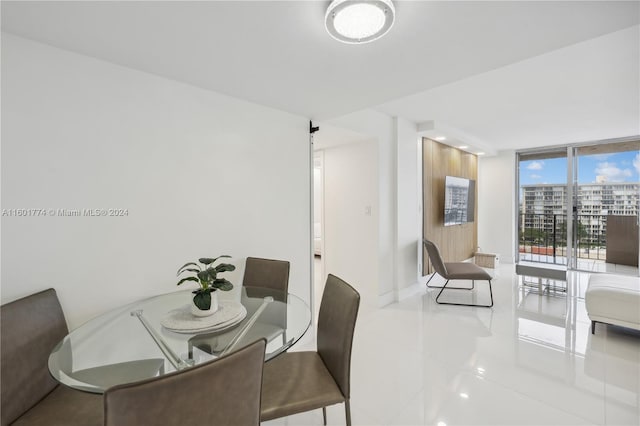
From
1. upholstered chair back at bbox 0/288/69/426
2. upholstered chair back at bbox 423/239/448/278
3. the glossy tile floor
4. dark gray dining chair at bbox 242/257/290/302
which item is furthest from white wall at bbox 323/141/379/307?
upholstered chair back at bbox 0/288/69/426

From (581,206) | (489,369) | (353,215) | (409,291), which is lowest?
(489,369)

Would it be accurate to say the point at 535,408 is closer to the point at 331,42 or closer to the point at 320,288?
→ the point at 331,42

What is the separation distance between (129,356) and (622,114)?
5.94 meters

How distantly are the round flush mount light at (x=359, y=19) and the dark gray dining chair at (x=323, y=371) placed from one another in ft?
4.09

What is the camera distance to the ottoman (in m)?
2.64

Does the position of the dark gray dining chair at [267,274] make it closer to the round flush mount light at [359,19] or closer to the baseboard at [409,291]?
the round flush mount light at [359,19]

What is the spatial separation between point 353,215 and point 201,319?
2.76 metres

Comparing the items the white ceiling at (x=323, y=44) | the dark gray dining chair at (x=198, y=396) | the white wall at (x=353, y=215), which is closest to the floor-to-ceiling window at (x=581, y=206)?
the white wall at (x=353, y=215)

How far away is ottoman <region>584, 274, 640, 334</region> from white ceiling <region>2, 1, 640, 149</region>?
6.79ft

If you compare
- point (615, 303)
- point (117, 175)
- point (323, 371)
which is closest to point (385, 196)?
point (615, 303)

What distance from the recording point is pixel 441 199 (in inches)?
193

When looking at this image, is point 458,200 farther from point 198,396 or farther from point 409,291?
point 198,396

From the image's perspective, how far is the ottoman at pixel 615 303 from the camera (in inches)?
104

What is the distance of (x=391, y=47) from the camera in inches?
58.9
